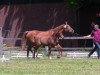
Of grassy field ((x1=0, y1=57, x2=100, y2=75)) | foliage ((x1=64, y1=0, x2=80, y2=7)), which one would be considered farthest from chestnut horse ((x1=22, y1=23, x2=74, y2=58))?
foliage ((x1=64, y1=0, x2=80, y2=7))

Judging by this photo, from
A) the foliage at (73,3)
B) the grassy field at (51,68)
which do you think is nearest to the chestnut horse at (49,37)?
the grassy field at (51,68)

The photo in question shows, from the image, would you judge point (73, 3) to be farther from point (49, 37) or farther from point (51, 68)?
point (51, 68)

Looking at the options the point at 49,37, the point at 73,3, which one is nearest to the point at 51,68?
the point at 49,37

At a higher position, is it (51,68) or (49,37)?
(49,37)

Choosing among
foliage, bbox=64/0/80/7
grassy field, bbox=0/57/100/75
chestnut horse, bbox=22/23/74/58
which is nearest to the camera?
grassy field, bbox=0/57/100/75

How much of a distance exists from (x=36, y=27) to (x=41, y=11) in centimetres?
156

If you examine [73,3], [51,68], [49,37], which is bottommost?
[51,68]

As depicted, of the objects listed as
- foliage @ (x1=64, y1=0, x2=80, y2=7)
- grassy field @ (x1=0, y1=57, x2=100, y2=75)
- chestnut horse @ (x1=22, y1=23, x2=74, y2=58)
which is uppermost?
foliage @ (x1=64, y1=0, x2=80, y2=7)

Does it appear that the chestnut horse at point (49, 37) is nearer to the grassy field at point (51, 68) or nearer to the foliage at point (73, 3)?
the grassy field at point (51, 68)

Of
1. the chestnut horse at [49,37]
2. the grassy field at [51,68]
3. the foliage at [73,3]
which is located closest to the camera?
the grassy field at [51,68]

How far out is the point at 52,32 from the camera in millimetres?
25141

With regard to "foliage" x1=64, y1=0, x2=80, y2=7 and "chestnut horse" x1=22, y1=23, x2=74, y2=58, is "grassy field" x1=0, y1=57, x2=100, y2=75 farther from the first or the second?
"foliage" x1=64, y1=0, x2=80, y2=7

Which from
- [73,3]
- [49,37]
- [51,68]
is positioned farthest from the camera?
[73,3]

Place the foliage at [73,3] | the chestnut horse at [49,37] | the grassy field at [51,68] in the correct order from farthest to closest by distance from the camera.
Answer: the foliage at [73,3] → the chestnut horse at [49,37] → the grassy field at [51,68]
